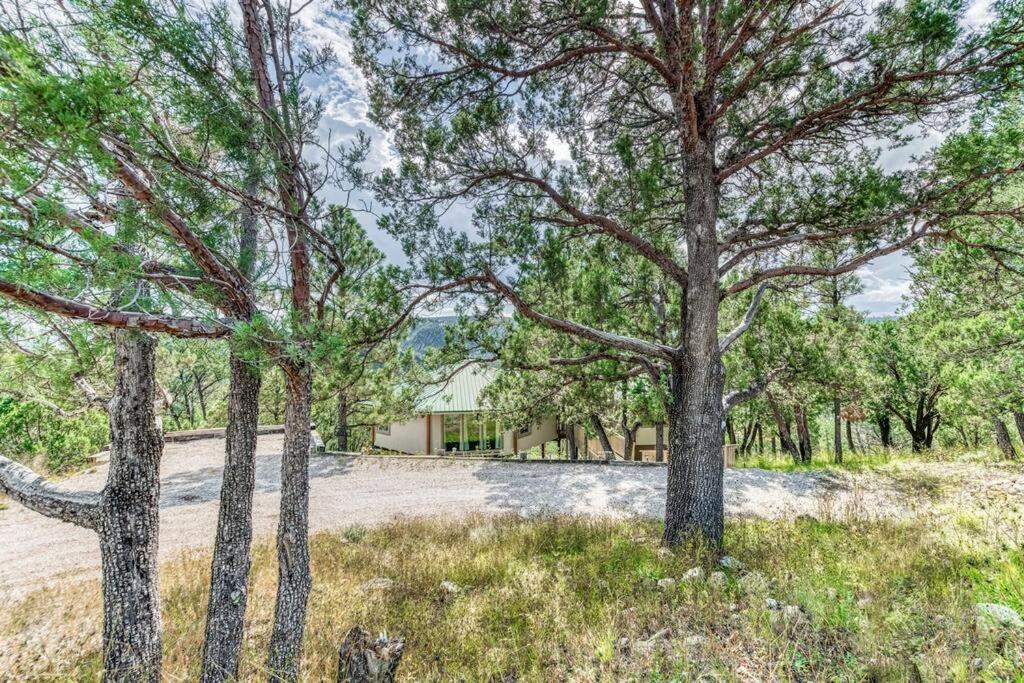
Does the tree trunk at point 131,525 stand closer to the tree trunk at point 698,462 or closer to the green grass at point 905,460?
the tree trunk at point 698,462

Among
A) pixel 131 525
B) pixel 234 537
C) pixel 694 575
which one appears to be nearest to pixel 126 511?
pixel 131 525

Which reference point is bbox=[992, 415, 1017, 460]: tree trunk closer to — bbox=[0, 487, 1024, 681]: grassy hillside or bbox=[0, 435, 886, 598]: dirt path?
bbox=[0, 435, 886, 598]: dirt path

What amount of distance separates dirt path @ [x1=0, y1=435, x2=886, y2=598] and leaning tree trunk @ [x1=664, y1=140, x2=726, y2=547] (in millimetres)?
3332

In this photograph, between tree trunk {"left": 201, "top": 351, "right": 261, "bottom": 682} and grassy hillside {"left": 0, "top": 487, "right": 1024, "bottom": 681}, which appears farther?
tree trunk {"left": 201, "top": 351, "right": 261, "bottom": 682}

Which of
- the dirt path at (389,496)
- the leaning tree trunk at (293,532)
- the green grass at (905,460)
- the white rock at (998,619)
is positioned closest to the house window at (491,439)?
the dirt path at (389,496)

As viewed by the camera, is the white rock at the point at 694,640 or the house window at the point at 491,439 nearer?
the white rock at the point at 694,640

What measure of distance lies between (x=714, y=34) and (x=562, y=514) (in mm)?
7639

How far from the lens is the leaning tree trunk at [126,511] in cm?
272

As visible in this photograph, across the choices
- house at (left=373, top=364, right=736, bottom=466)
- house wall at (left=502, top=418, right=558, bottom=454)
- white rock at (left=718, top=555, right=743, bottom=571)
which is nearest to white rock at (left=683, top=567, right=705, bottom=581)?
white rock at (left=718, top=555, right=743, bottom=571)

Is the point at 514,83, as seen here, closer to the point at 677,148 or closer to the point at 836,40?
the point at 677,148

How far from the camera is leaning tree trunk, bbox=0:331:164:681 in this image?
8.93 feet

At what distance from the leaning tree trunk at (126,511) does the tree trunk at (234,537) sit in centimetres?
35

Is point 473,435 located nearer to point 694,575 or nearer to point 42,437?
point 42,437

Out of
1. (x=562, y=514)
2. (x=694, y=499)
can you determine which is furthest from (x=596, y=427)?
(x=694, y=499)
